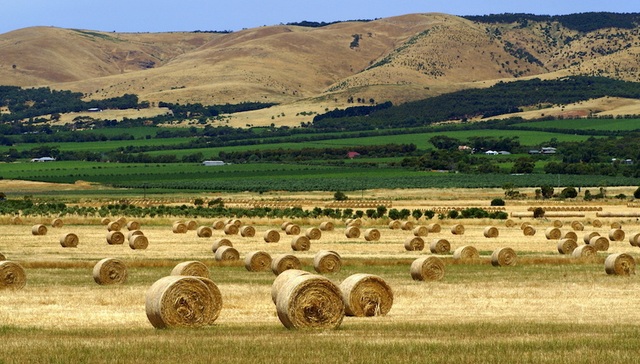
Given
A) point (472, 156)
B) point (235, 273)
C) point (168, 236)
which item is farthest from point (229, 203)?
point (472, 156)

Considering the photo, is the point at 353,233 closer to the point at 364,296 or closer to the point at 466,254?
the point at 466,254

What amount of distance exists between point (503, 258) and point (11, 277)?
1855 centimetres

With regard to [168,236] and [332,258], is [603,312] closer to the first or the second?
[332,258]

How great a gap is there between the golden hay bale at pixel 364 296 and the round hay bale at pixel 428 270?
972cm

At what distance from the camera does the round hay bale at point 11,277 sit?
3653cm

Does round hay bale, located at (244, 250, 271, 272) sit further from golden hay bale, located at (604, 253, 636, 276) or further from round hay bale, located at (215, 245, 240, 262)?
golden hay bale, located at (604, 253, 636, 276)

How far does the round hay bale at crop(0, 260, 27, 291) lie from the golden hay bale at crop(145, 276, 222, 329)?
967cm

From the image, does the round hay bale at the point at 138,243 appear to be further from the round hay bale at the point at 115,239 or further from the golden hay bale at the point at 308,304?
the golden hay bale at the point at 308,304

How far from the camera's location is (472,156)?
19350cm

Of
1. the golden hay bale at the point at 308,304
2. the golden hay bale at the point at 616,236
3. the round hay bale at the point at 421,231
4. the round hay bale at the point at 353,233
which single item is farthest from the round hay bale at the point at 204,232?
the golden hay bale at the point at 308,304

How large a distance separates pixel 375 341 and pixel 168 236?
43456 millimetres

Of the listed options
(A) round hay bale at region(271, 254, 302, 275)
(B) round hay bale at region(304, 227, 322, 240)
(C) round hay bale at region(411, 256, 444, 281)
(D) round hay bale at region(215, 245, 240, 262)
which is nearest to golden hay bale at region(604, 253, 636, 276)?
(C) round hay bale at region(411, 256, 444, 281)

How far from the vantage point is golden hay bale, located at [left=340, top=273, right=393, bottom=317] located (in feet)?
100

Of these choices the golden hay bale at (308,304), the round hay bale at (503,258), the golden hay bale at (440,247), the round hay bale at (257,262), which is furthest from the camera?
the golden hay bale at (440,247)
